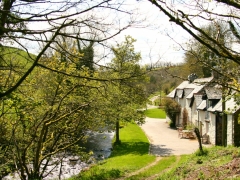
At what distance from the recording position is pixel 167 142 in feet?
98.8

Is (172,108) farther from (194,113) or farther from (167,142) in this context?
(167,142)

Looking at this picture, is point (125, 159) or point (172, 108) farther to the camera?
point (172, 108)

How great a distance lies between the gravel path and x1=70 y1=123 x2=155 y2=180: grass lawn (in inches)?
36.2

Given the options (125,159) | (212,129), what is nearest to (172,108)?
(212,129)

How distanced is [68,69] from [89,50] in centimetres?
819

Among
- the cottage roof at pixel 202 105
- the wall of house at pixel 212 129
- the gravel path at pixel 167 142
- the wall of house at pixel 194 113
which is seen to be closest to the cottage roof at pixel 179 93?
the wall of house at pixel 194 113

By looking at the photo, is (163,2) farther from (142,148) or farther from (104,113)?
(142,148)

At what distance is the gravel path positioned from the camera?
2544 cm

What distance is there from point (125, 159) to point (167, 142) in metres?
8.15

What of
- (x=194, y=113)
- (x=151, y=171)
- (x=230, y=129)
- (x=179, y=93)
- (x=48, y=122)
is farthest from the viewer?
(x=179, y=93)

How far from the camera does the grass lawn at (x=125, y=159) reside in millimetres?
16391

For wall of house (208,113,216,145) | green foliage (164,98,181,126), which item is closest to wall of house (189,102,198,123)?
green foliage (164,98,181,126)

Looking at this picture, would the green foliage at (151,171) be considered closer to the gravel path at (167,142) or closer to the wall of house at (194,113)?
the gravel path at (167,142)

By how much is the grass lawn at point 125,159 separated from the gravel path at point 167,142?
92 centimetres
